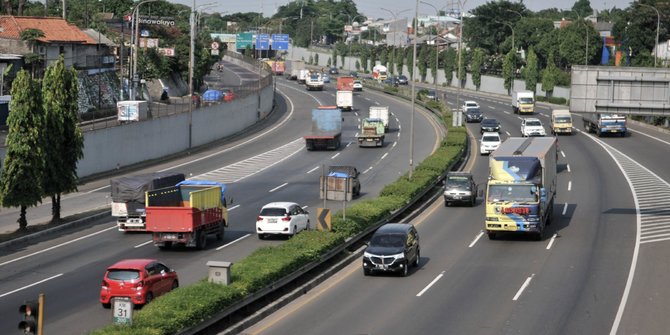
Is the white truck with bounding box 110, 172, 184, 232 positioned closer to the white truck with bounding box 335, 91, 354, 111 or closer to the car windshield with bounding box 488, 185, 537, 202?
the car windshield with bounding box 488, 185, 537, 202

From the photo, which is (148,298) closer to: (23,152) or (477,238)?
(23,152)

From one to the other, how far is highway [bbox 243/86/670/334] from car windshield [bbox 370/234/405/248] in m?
1.23

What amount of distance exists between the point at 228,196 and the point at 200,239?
55.6 ft

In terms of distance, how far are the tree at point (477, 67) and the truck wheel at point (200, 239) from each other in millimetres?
114614

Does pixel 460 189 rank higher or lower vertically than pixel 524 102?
lower

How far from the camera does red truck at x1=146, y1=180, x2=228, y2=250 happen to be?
132 ft

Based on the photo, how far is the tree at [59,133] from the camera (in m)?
47.9

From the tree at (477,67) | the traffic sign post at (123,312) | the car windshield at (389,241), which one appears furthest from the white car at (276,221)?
the tree at (477,67)

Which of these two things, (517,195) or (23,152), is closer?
(517,195)

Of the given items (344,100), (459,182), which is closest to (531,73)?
(344,100)

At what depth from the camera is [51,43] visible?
3423 inches

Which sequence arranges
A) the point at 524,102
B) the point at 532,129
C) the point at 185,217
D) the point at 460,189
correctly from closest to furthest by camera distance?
the point at 185,217 < the point at 460,189 < the point at 532,129 < the point at 524,102

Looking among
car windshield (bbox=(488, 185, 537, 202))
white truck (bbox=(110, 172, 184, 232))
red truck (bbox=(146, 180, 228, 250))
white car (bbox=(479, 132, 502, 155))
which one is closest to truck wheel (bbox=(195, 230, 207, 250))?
red truck (bbox=(146, 180, 228, 250))

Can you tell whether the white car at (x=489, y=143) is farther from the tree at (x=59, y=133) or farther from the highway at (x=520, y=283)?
the tree at (x=59, y=133)
